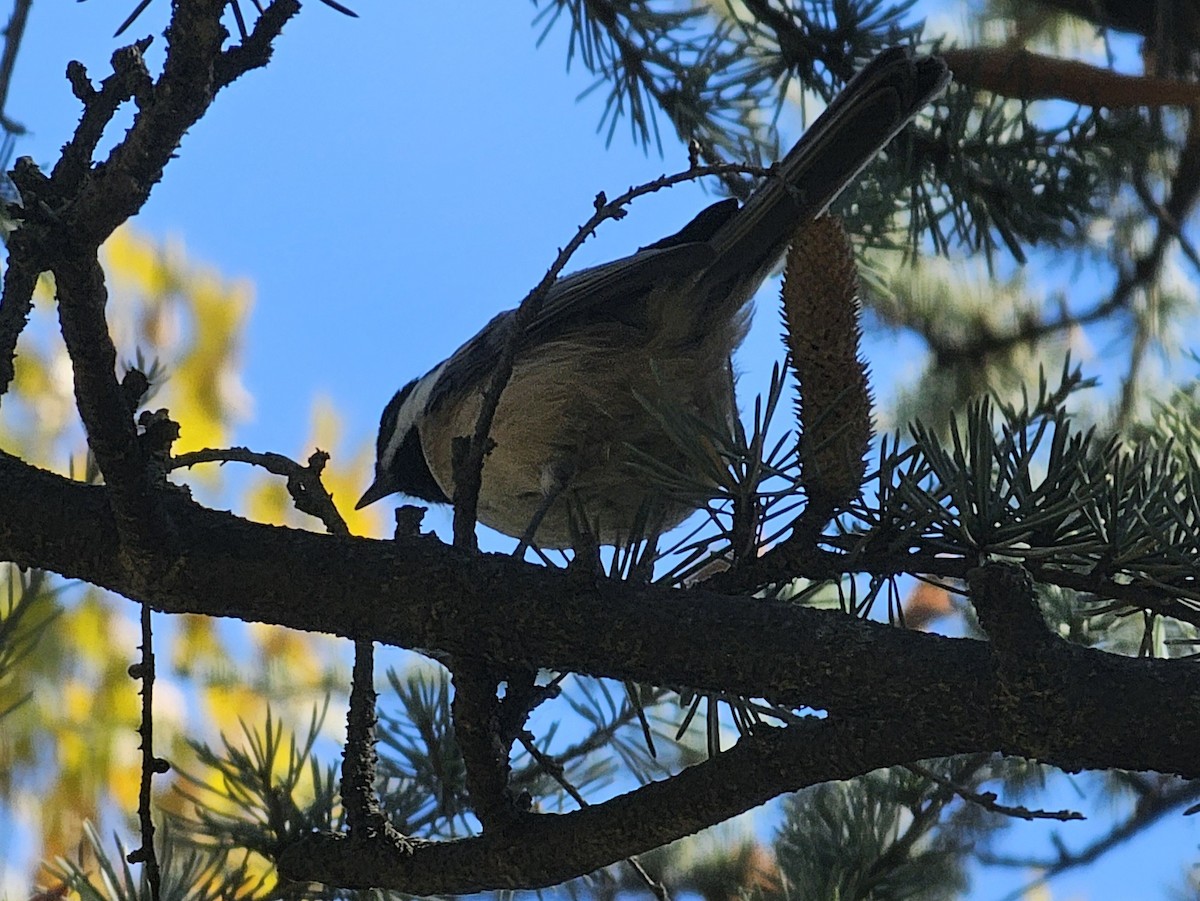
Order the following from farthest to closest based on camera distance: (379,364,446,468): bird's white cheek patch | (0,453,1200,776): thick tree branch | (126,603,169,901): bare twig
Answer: (379,364,446,468): bird's white cheek patch < (126,603,169,901): bare twig < (0,453,1200,776): thick tree branch

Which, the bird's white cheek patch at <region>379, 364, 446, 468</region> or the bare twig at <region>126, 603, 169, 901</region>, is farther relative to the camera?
the bird's white cheek patch at <region>379, 364, 446, 468</region>

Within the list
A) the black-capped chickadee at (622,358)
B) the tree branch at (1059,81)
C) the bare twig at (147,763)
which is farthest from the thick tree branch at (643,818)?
the tree branch at (1059,81)

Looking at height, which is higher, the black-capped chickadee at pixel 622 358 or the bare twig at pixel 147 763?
the black-capped chickadee at pixel 622 358

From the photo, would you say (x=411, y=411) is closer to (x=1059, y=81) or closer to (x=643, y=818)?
(x=1059, y=81)

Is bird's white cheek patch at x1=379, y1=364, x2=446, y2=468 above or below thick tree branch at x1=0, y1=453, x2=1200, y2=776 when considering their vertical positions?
above

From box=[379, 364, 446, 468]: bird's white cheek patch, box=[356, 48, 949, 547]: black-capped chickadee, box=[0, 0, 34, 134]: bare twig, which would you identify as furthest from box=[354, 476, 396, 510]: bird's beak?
box=[0, 0, 34, 134]: bare twig

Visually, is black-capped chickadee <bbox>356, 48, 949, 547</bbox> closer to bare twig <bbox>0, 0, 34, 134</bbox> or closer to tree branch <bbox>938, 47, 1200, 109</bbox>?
tree branch <bbox>938, 47, 1200, 109</bbox>

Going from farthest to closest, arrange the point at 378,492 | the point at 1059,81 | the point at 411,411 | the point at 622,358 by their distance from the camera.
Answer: the point at 378,492 < the point at 411,411 < the point at 622,358 < the point at 1059,81

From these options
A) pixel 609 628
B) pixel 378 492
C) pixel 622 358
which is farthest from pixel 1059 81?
pixel 378 492

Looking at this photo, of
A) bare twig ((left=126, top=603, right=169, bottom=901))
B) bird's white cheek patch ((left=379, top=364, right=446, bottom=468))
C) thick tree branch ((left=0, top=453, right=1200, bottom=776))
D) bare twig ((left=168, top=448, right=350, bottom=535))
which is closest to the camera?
thick tree branch ((left=0, top=453, right=1200, bottom=776))

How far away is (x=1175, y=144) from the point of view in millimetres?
2676

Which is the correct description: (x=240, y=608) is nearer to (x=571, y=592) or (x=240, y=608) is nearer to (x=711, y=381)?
(x=571, y=592)

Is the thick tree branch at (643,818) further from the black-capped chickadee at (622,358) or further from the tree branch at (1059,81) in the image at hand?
the tree branch at (1059,81)

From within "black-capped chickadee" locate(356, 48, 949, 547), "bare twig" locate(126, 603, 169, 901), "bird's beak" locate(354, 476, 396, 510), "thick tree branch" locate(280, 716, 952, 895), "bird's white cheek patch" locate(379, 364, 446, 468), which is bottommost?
"thick tree branch" locate(280, 716, 952, 895)
